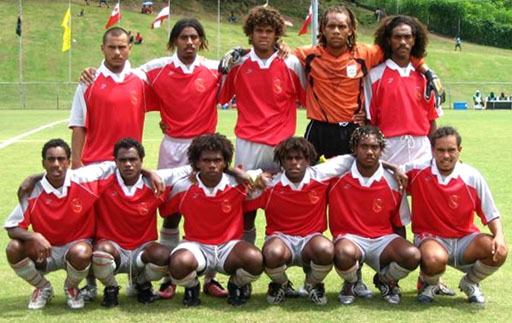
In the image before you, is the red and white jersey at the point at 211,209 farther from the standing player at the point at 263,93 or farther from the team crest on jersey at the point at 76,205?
the team crest on jersey at the point at 76,205

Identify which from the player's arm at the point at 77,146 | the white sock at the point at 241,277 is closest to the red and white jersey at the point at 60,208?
the player's arm at the point at 77,146

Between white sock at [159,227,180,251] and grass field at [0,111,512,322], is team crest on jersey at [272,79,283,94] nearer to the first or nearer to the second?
white sock at [159,227,180,251]

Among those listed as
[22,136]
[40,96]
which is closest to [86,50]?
[40,96]

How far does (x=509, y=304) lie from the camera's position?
17.1 feet

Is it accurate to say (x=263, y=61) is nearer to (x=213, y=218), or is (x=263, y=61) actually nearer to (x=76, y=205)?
(x=213, y=218)

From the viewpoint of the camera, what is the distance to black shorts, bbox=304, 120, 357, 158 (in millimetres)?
5832

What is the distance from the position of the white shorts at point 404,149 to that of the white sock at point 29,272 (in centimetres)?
274

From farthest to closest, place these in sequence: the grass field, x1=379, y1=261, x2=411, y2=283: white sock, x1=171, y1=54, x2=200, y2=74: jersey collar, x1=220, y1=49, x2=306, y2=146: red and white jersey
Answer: x1=171, y1=54, x2=200, y2=74: jersey collar
x1=220, y1=49, x2=306, y2=146: red and white jersey
x1=379, y1=261, x2=411, y2=283: white sock
the grass field

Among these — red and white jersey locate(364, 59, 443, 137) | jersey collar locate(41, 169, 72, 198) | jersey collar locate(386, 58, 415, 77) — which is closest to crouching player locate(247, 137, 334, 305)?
red and white jersey locate(364, 59, 443, 137)

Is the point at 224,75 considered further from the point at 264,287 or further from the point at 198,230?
the point at 264,287

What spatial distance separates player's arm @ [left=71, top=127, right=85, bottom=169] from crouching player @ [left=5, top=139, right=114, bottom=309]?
37 centimetres

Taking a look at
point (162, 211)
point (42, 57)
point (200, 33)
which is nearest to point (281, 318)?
point (162, 211)

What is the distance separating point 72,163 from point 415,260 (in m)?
2.72

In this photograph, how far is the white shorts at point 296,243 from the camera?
5.42 meters
